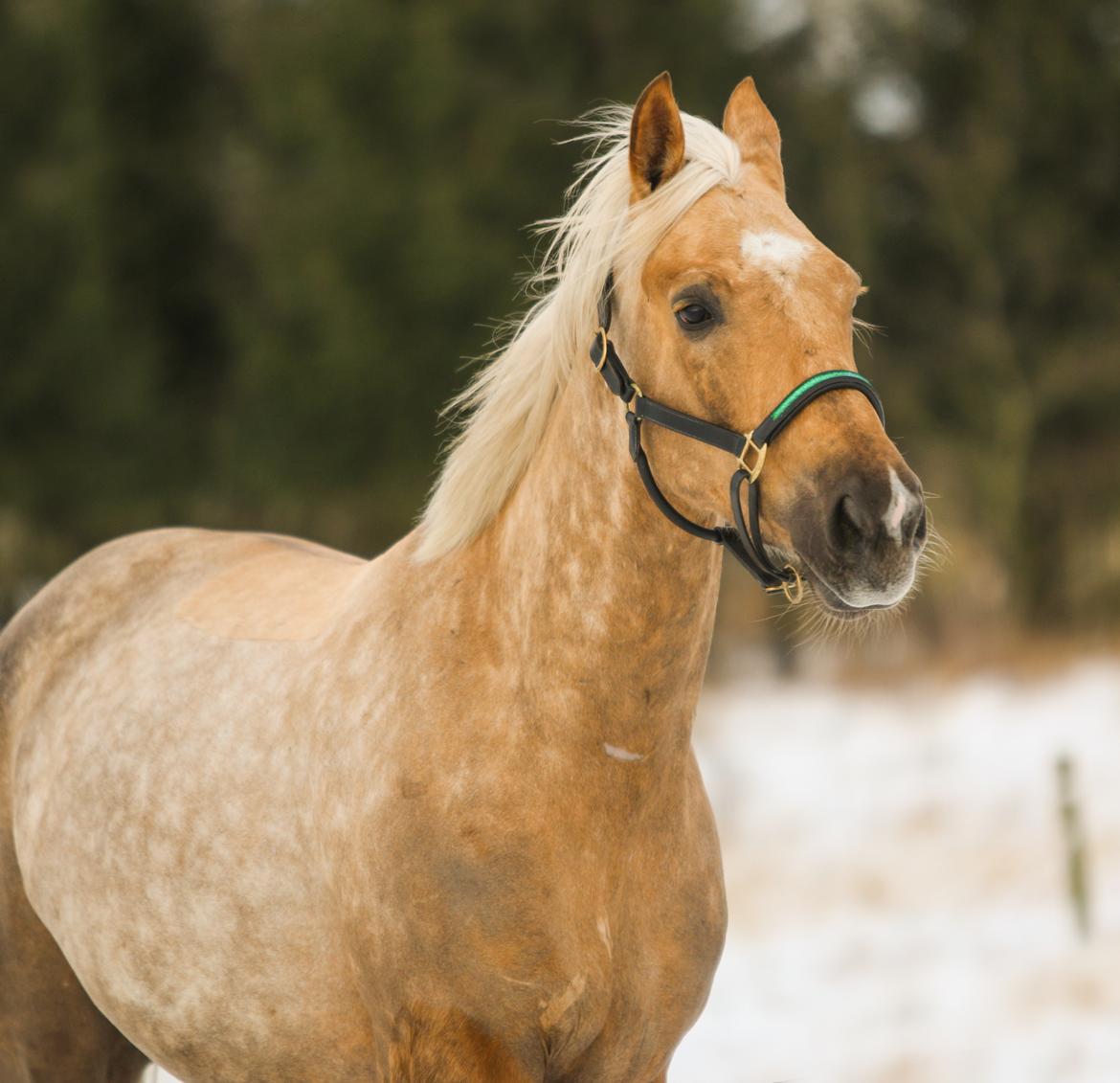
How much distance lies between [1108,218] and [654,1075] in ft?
49.5

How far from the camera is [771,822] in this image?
9.30 meters

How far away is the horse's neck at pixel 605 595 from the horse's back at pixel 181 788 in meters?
0.55

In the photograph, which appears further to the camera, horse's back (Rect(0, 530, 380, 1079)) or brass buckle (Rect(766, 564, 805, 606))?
horse's back (Rect(0, 530, 380, 1079))

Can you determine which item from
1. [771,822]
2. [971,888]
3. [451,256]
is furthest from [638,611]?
[451,256]

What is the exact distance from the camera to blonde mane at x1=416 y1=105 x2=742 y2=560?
2451mm

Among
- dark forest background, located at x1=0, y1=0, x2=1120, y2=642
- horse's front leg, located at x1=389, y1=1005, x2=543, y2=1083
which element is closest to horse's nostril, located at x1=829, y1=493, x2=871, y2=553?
horse's front leg, located at x1=389, y1=1005, x2=543, y2=1083

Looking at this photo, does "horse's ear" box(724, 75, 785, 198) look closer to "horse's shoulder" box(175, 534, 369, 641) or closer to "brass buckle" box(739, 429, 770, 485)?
"brass buckle" box(739, 429, 770, 485)

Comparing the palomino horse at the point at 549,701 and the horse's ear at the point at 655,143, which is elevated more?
the horse's ear at the point at 655,143

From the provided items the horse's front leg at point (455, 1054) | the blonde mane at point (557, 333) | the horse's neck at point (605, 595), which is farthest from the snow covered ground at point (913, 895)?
the blonde mane at point (557, 333)

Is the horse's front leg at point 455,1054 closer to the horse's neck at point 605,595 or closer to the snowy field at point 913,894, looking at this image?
the horse's neck at point 605,595

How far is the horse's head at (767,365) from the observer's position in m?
2.15

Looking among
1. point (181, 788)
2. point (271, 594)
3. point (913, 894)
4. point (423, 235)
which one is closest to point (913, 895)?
point (913, 894)

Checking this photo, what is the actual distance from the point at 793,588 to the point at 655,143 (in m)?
0.81

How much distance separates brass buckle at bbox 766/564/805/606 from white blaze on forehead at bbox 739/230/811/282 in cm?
48
